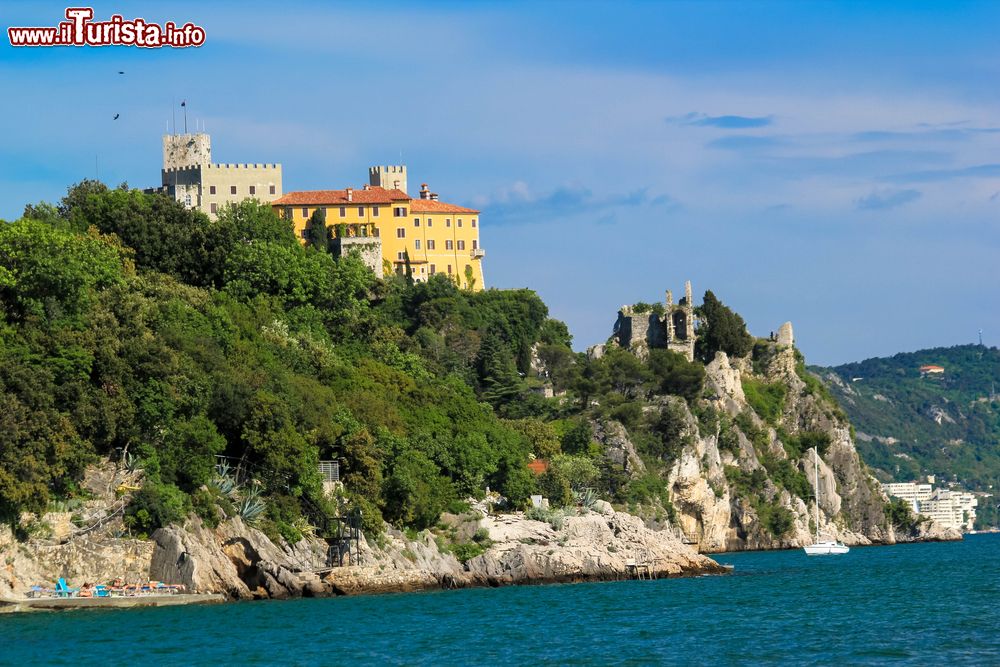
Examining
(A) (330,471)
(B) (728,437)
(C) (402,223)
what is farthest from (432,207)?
(A) (330,471)

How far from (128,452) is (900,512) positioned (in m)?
88.3

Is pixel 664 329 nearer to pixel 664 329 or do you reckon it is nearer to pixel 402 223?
pixel 664 329

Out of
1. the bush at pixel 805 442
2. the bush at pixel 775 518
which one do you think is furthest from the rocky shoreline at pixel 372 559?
the bush at pixel 805 442

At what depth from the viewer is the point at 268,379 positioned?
225 ft

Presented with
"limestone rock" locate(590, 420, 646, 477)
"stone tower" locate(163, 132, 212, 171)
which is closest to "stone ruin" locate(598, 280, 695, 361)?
"limestone rock" locate(590, 420, 646, 477)

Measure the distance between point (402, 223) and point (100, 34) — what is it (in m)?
51.6

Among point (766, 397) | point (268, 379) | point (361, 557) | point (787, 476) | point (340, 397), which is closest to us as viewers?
point (361, 557)

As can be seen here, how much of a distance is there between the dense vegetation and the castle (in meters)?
6.06

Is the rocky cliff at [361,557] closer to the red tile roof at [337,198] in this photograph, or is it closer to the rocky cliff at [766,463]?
the rocky cliff at [766,463]

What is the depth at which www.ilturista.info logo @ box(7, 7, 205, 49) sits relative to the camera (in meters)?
55.2

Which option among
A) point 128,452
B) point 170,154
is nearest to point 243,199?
point 170,154

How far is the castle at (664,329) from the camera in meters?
114

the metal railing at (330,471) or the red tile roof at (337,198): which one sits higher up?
the red tile roof at (337,198)

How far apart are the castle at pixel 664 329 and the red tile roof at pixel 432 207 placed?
43.5 feet
